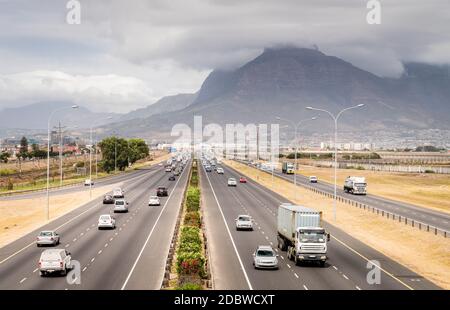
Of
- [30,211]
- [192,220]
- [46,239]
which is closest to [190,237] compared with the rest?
[46,239]

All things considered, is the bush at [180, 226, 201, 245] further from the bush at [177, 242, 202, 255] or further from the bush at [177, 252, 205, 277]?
the bush at [177, 252, 205, 277]

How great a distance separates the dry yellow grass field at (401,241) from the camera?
47344 millimetres

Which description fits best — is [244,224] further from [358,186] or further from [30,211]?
[358,186]

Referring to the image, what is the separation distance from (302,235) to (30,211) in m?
52.8

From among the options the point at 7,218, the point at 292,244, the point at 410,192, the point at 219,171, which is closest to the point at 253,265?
the point at 292,244

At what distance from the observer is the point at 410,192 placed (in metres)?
127

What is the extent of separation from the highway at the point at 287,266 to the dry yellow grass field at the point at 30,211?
18418 millimetres

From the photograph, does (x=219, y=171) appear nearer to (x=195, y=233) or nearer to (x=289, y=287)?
(x=195, y=233)

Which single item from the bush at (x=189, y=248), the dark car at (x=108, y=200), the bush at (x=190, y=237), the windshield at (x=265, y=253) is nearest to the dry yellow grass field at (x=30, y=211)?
the dark car at (x=108, y=200)

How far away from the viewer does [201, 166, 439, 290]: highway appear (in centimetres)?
3853

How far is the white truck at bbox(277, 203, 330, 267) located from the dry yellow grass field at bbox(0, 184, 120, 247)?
24.0 metres

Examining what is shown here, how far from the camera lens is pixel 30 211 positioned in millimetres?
88375
